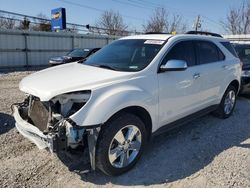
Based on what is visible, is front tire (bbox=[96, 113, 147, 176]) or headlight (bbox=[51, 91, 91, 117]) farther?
front tire (bbox=[96, 113, 147, 176])

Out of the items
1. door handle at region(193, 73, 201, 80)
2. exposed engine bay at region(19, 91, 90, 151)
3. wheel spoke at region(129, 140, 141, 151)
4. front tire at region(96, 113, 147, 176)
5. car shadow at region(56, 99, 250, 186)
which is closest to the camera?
exposed engine bay at region(19, 91, 90, 151)

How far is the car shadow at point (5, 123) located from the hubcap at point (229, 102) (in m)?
4.41

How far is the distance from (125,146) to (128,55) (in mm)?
1453

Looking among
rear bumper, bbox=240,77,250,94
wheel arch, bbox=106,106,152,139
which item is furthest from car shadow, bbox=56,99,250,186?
rear bumper, bbox=240,77,250,94

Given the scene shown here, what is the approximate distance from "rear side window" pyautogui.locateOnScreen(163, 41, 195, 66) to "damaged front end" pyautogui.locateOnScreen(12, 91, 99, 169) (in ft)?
5.18

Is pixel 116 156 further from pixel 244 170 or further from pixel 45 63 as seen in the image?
pixel 45 63

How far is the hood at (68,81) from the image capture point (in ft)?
10.0

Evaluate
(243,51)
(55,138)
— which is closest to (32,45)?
(243,51)

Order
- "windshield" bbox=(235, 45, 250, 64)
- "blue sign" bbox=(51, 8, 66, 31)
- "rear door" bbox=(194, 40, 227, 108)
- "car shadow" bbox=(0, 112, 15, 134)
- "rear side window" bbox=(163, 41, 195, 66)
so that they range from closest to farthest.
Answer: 1. "rear side window" bbox=(163, 41, 195, 66)
2. "rear door" bbox=(194, 40, 227, 108)
3. "car shadow" bbox=(0, 112, 15, 134)
4. "windshield" bbox=(235, 45, 250, 64)
5. "blue sign" bbox=(51, 8, 66, 31)

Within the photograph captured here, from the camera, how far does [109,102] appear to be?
3094 mm

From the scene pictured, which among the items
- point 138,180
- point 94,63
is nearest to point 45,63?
point 94,63

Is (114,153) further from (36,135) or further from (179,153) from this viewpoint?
(179,153)

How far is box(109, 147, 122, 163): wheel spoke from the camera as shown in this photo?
330cm

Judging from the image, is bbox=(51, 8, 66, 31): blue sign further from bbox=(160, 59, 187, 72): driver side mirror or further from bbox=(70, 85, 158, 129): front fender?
bbox=(70, 85, 158, 129): front fender
